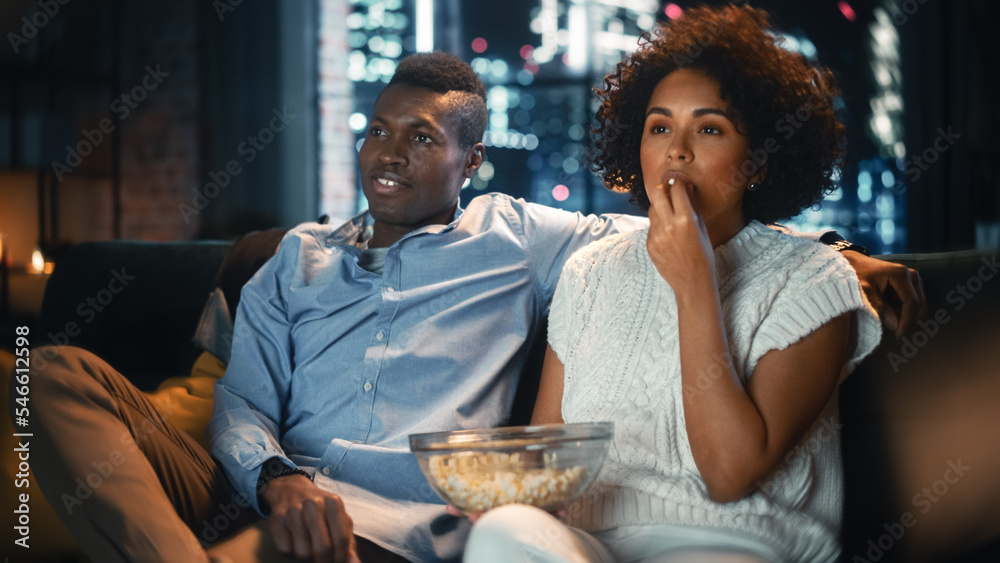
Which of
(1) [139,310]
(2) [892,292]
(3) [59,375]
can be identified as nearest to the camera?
(3) [59,375]

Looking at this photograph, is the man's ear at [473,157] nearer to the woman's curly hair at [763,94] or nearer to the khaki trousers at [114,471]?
the woman's curly hair at [763,94]

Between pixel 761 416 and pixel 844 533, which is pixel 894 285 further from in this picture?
pixel 844 533

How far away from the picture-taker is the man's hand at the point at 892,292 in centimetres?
124

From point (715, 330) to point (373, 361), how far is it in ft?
2.33

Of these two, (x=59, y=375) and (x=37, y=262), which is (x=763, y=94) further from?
(x=37, y=262)

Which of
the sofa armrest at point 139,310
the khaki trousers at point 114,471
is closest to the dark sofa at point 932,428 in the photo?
the khaki trousers at point 114,471

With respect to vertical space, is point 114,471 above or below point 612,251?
below

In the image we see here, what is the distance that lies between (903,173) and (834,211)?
0.56m

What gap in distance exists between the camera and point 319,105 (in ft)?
15.6

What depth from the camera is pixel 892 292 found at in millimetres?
1283

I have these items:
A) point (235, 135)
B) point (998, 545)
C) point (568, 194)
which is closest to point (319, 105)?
point (235, 135)

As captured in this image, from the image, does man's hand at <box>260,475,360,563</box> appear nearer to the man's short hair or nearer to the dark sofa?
the dark sofa

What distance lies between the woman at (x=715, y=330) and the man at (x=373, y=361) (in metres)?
0.20

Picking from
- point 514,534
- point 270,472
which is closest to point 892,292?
point 514,534
